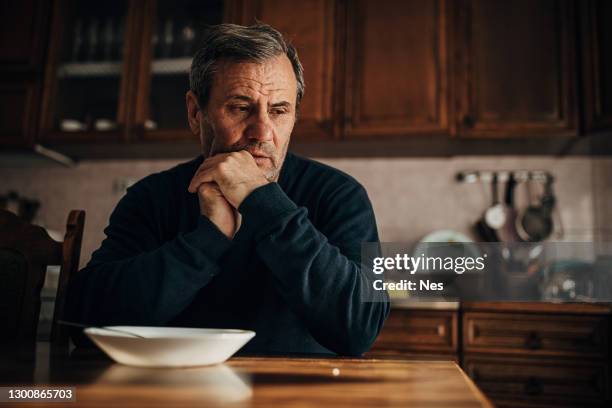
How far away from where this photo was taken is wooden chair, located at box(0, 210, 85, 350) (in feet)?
3.37

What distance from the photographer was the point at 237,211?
98cm

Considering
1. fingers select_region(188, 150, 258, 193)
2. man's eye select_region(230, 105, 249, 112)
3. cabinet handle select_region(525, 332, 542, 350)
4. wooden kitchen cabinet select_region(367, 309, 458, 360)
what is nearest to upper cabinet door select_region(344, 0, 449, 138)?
wooden kitchen cabinet select_region(367, 309, 458, 360)

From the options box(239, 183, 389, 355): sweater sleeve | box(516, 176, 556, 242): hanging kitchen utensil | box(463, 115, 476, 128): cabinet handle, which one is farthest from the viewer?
box(516, 176, 556, 242): hanging kitchen utensil

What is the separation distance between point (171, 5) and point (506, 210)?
1786 millimetres

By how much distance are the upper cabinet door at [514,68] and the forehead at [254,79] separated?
1.28 metres

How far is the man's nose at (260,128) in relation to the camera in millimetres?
1140

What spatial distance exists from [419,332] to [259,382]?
4.95ft

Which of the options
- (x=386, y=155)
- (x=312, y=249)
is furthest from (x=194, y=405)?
(x=386, y=155)

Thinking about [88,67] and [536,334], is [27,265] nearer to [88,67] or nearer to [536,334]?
[536,334]

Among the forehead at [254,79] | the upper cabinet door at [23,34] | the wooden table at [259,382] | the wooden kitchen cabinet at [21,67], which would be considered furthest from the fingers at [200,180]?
the upper cabinet door at [23,34]

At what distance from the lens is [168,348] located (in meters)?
0.64

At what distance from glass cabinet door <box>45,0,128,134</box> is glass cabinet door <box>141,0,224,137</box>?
5.8 inches

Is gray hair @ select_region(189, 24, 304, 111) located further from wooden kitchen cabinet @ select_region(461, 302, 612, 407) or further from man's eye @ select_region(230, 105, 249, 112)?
wooden kitchen cabinet @ select_region(461, 302, 612, 407)

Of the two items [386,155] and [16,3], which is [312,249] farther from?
[16,3]
